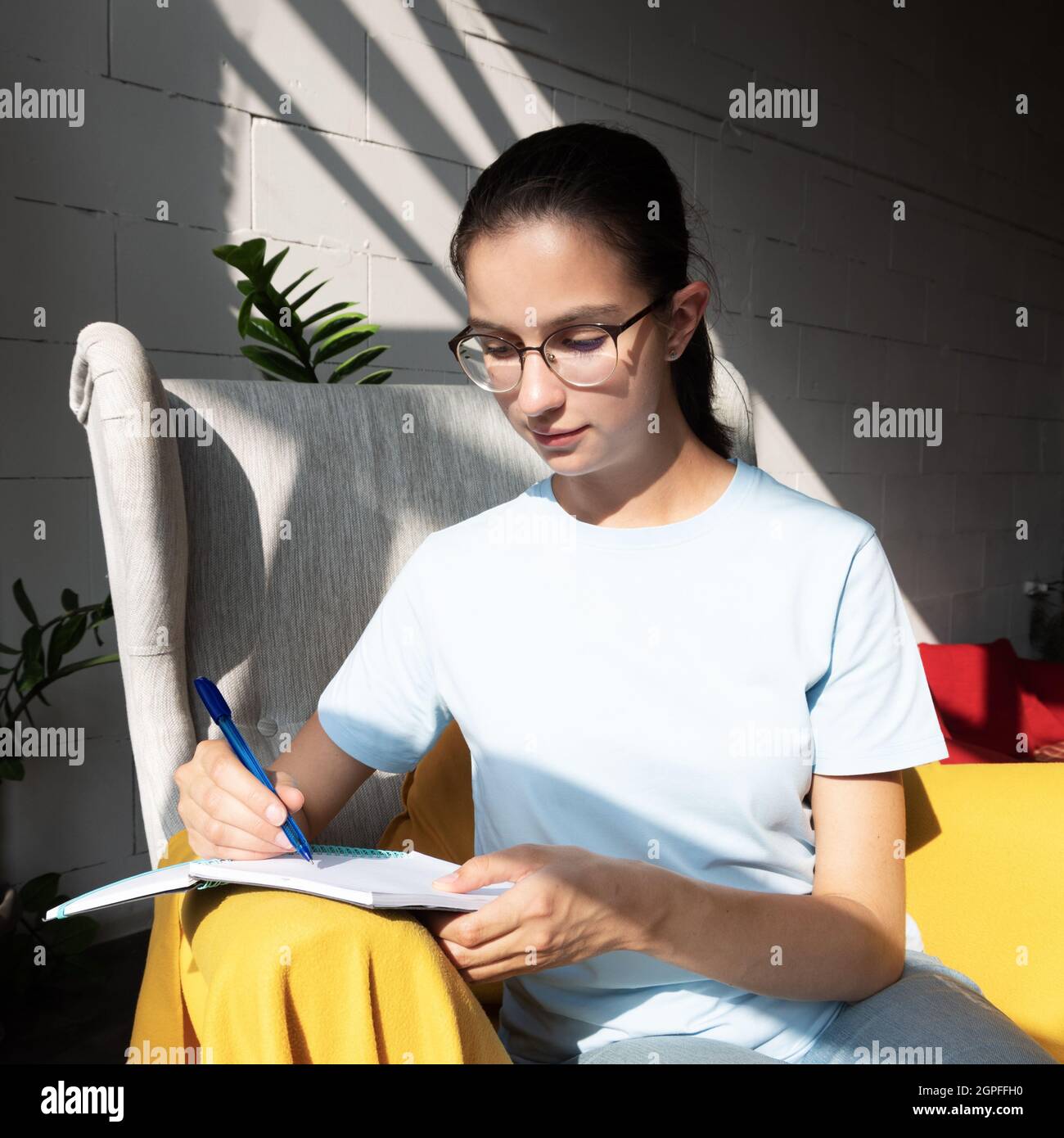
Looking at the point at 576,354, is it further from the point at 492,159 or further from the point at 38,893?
the point at 492,159

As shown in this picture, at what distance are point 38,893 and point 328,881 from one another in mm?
1448

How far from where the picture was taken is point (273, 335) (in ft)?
6.94

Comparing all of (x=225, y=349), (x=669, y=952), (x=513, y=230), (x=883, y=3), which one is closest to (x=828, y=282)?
(x=883, y=3)

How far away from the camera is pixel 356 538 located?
152cm

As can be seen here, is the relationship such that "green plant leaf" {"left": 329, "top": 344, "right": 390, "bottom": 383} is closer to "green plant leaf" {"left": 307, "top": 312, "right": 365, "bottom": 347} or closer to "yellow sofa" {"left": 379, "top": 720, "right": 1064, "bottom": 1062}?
"green plant leaf" {"left": 307, "top": 312, "right": 365, "bottom": 347}

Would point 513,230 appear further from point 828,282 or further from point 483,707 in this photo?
point 828,282

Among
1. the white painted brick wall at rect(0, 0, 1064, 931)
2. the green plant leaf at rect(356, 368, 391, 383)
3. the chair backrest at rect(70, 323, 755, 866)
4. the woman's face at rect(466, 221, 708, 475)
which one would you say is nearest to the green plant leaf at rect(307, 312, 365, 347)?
the green plant leaf at rect(356, 368, 391, 383)

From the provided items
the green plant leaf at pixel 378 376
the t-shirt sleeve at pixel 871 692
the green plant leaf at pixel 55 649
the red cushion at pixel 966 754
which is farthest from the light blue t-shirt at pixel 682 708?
the red cushion at pixel 966 754

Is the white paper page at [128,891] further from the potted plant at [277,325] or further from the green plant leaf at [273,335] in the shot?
the green plant leaf at [273,335]

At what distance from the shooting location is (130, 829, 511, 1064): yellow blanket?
2.48 ft

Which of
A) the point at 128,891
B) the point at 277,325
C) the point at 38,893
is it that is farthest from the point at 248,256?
the point at 128,891

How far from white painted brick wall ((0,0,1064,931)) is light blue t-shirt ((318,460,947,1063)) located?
1376 millimetres

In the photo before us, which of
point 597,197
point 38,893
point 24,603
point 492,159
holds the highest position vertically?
point 492,159
